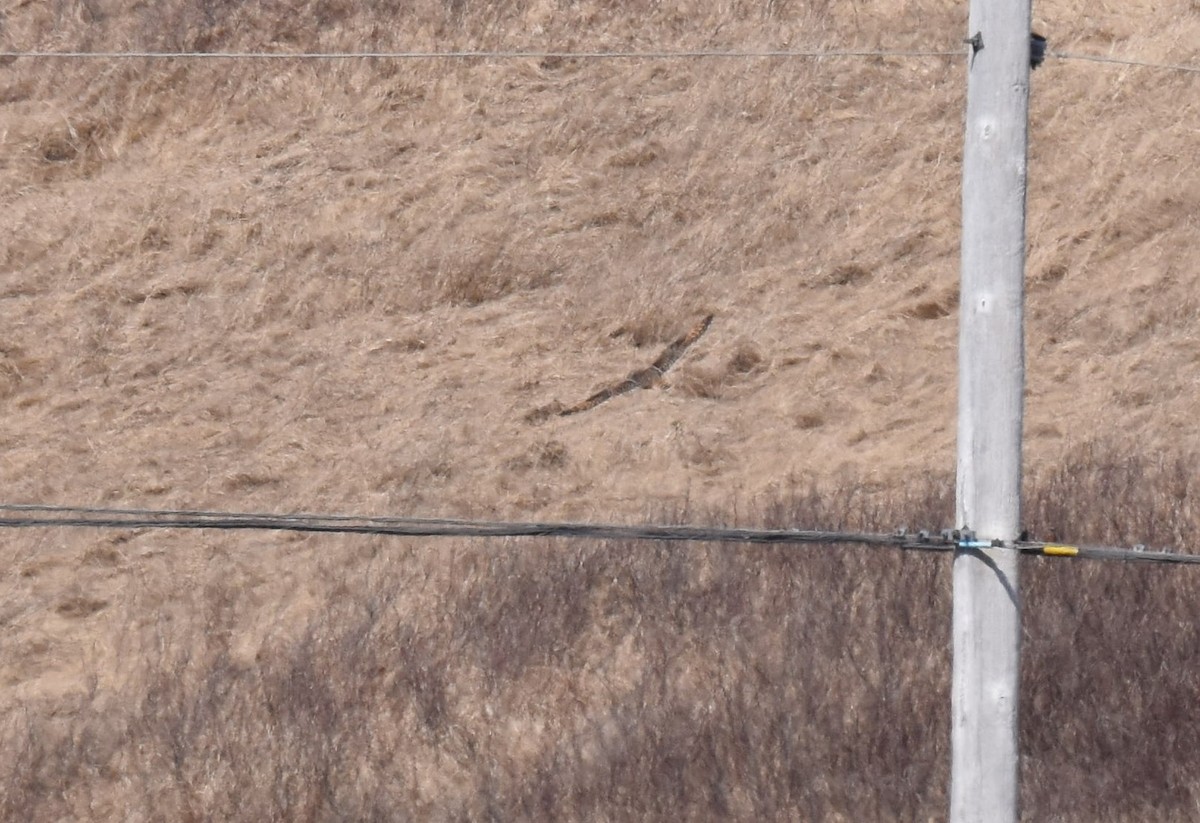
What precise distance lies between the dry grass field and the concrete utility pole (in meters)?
2.21

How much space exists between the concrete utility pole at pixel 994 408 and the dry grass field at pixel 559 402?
2208 mm

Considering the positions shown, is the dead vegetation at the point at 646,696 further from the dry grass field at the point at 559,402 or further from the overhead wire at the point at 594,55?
the overhead wire at the point at 594,55

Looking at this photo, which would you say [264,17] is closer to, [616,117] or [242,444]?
[616,117]

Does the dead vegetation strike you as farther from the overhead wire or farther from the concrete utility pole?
the overhead wire

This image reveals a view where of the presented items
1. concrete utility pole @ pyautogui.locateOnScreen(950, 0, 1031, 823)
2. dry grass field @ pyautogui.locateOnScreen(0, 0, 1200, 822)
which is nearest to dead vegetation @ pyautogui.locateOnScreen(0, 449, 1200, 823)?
dry grass field @ pyautogui.locateOnScreen(0, 0, 1200, 822)

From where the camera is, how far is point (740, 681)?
7.77 metres

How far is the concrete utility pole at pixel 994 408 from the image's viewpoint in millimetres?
5020

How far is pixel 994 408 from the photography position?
16.5 ft

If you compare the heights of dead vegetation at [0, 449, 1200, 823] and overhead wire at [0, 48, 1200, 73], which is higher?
overhead wire at [0, 48, 1200, 73]

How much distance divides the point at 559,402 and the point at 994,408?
5.36 m

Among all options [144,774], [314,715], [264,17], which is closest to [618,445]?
[314,715]

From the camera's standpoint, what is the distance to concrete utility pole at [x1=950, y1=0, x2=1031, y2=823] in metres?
5.02

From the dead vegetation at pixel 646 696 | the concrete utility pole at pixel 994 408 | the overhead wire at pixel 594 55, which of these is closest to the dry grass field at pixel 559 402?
the dead vegetation at pixel 646 696

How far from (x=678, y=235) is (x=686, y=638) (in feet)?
12.1
